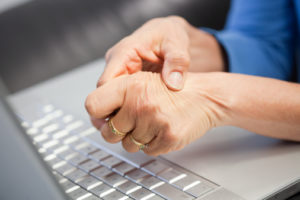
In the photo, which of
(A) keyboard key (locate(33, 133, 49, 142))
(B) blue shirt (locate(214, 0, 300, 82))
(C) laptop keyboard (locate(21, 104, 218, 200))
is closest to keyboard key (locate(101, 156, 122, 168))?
(C) laptop keyboard (locate(21, 104, 218, 200))

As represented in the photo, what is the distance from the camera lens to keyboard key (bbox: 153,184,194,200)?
0.35m

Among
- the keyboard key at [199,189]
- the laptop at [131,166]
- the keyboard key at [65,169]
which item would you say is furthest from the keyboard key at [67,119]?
the keyboard key at [199,189]

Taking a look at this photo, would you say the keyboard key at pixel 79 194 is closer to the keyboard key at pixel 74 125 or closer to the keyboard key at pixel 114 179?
the keyboard key at pixel 114 179

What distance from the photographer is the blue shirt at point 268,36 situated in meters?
0.65

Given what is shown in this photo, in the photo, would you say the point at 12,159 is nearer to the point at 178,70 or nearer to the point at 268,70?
the point at 178,70

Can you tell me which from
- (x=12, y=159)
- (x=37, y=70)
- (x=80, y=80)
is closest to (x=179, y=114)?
(x=12, y=159)

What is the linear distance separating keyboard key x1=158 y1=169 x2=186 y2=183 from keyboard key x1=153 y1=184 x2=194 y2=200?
0.01m

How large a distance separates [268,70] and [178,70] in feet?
0.92

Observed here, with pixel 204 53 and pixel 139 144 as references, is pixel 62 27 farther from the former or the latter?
pixel 139 144

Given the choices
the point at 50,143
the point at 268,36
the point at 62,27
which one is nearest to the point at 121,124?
the point at 50,143

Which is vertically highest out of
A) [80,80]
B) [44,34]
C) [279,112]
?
[44,34]

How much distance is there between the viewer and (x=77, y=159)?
444 mm

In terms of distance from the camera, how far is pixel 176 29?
495 mm

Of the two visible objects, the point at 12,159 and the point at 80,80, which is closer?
the point at 12,159
